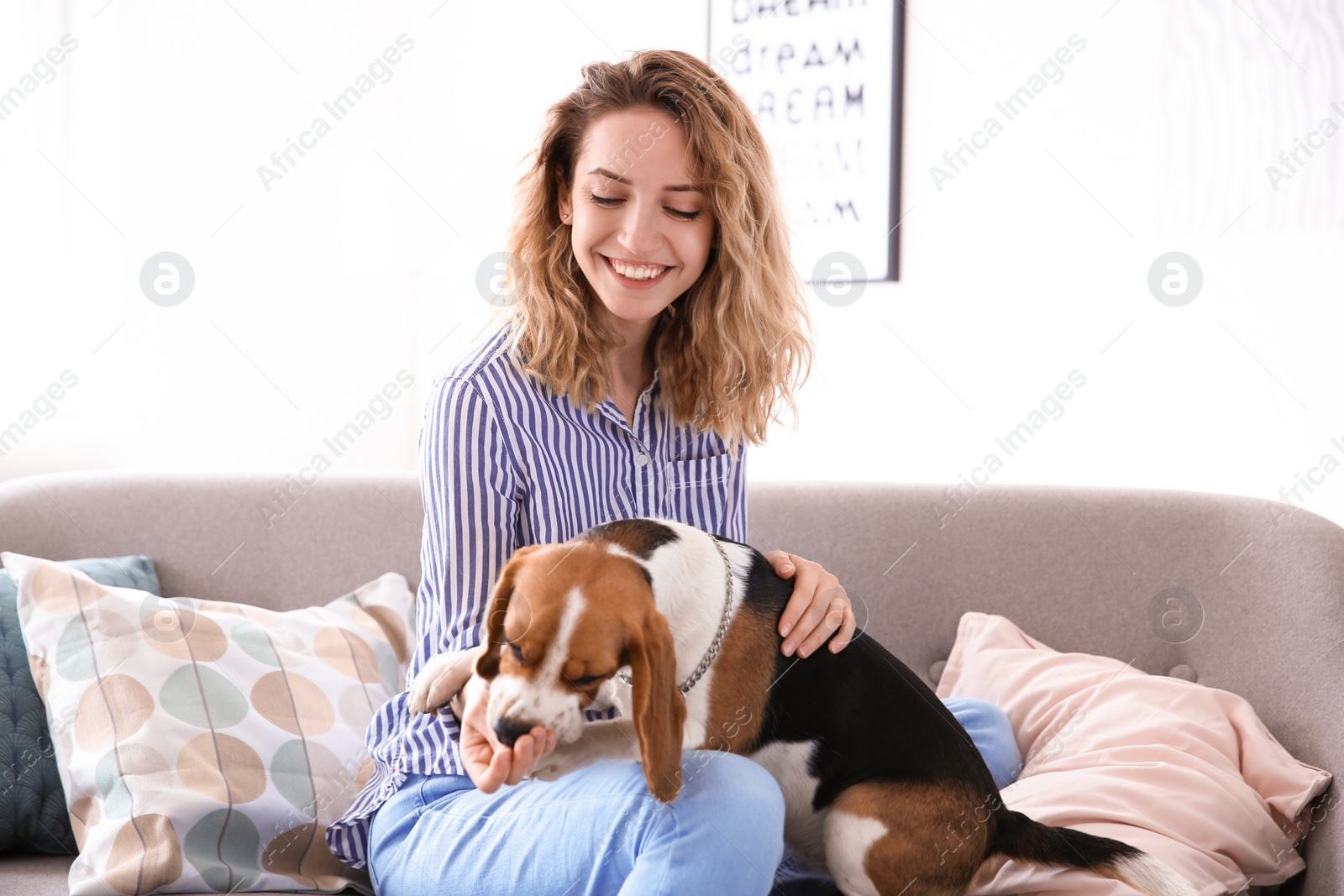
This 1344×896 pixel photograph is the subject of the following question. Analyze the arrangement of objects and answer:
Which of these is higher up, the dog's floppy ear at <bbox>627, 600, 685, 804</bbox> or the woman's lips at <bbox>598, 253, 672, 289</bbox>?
the woman's lips at <bbox>598, 253, 672, 289</bbox>

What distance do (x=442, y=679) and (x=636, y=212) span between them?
0.67 metres

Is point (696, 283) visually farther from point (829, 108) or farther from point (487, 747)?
point (829, 108)

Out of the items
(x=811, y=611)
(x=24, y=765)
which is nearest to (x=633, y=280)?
(x=811, y=611)

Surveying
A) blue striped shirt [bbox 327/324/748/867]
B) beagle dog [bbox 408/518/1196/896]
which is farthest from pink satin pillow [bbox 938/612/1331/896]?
blue striped shirt [bbox 327/324/748/867]

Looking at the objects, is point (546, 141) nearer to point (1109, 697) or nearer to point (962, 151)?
point (1109, 697)

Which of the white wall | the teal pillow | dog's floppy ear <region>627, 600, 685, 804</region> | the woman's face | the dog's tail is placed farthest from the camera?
the white wall

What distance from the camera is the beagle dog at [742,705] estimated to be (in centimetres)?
103

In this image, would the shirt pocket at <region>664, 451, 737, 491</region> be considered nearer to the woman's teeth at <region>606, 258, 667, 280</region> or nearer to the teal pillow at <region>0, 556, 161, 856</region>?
the woman's teeth at <region>606, 258, 667, 280</region>

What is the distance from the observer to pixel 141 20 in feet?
9.89

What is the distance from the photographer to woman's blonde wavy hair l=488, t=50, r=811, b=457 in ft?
4.77

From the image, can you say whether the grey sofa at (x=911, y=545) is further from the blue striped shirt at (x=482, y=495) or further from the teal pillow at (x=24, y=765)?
the blue striped shirt at (x=482, y=495)

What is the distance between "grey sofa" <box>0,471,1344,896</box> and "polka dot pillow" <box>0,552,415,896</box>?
0.20 meters

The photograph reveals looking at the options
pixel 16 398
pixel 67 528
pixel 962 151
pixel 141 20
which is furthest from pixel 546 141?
pixel 141 20

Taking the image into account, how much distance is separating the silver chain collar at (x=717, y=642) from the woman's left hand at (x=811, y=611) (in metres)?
0.08
